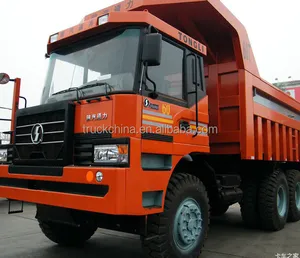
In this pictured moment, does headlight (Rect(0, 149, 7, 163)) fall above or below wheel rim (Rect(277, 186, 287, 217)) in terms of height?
above

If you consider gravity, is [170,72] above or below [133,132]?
above

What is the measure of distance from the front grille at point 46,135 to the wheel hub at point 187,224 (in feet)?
4.55

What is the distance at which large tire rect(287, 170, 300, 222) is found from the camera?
6.81 metres

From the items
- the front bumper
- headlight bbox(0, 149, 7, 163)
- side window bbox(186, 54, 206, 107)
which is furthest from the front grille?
side window bbox(186, 54, 206, 107)

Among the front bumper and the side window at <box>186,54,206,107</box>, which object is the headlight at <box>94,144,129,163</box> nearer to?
the front bumper

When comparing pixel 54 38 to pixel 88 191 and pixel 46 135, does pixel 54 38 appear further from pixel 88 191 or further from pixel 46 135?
pixel 88 191

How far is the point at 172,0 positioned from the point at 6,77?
304 centimetres

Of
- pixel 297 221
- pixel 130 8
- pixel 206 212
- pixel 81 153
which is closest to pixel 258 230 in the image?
pixel 297 221

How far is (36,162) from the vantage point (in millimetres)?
3768

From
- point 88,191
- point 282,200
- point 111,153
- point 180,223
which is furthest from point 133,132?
point 282,200

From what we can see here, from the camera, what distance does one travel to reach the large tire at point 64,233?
A: 15.5 feet

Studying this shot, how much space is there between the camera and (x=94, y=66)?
3.83 metres

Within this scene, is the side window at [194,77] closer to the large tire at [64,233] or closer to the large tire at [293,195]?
the large tire at [64,233]

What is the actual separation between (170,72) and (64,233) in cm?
283
